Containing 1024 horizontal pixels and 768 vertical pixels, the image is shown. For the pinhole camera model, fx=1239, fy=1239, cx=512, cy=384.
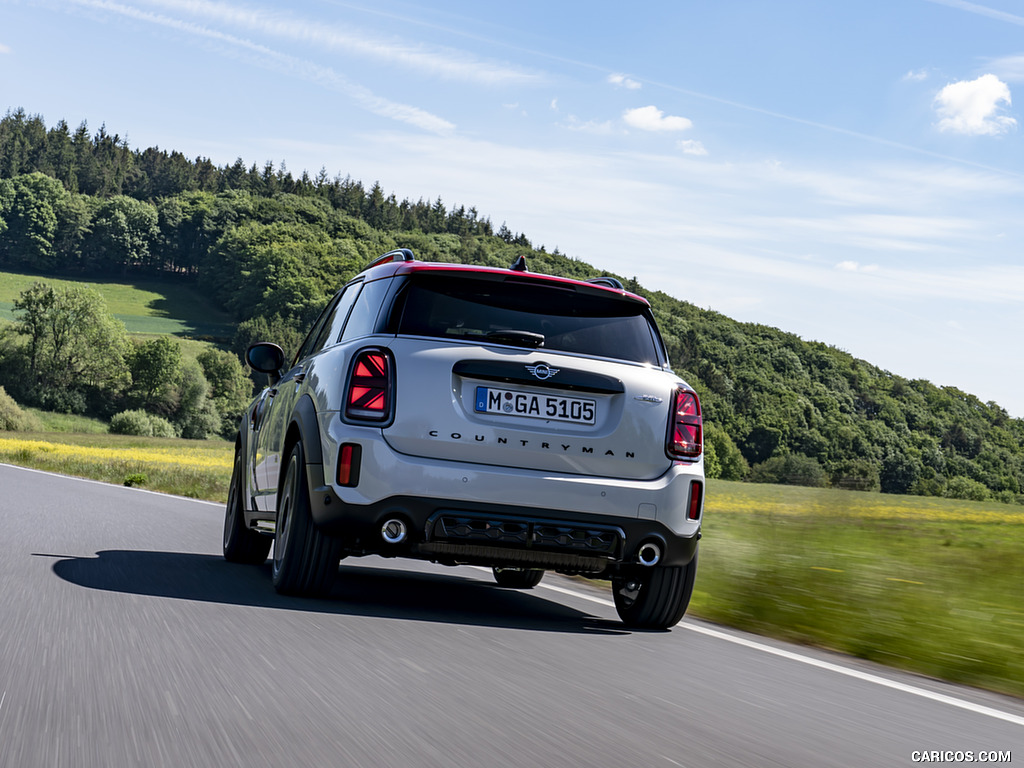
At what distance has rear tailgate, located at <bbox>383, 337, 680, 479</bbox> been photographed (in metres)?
6.34

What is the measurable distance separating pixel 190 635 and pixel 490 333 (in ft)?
7.04

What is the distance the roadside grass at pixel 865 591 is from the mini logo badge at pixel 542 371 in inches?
91.2

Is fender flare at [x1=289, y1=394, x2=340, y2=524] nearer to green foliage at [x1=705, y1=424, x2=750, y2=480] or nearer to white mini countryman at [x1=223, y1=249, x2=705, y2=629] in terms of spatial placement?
white mini countryman at [x1=223, y1=249, x2=705, y2=629]

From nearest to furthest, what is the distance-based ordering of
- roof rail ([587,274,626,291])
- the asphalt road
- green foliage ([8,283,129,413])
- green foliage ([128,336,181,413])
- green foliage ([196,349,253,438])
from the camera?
the asphalt road, roof rail ([587,274,626,291]), green foliage ([8,283,129,413]), green foliage ([128,336,181,413]), green foliage ([196,349,253,438])

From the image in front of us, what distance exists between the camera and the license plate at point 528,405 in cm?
639

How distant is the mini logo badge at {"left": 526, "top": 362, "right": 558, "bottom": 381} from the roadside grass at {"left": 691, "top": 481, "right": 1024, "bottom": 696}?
2.32 m

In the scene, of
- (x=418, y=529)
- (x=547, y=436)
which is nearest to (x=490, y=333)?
(x=547, y=436)

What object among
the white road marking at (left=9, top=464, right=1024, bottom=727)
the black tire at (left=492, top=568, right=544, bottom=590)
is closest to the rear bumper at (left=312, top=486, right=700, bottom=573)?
the white road marking at (left=9, top=464, right=1024, bottom=727)

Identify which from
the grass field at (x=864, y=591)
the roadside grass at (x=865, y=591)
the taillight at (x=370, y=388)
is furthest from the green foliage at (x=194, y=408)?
the taillight at (x=370, y=388)

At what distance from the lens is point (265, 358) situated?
8.70m

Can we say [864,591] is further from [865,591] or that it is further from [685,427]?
[685,427]

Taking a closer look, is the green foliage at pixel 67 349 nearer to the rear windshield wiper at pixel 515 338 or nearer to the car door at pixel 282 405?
the car door at pixel 282 405

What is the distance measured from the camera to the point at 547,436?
6.40 m

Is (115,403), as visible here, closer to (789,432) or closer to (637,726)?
(789,432)
